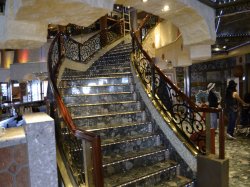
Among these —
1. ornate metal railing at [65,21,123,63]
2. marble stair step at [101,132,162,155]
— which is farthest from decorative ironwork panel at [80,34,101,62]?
marble stair step at [101,132,162,155]

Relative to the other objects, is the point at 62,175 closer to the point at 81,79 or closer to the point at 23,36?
the point at 23,36

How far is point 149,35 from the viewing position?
38.4 ft

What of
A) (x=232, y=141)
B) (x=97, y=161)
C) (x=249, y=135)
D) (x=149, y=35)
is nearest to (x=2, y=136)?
(x=97, y=161)

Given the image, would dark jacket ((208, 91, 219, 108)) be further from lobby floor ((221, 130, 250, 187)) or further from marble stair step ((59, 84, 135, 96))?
marble stair step ((59, 84, 135, 96))

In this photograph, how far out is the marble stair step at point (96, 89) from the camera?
5359mm

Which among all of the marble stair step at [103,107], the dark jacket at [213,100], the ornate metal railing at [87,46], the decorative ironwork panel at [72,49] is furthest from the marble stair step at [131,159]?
Result: the decorative ironwork panel at [72,49]

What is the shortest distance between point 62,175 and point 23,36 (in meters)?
1.93

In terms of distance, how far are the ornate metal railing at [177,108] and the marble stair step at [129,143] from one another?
50cm

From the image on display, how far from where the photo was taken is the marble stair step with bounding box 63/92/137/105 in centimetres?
506

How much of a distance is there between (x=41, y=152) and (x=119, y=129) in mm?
2569

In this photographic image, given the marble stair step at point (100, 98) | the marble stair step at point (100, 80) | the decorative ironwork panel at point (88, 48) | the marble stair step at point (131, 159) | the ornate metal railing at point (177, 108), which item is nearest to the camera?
the marble stair step at point (131, 159)

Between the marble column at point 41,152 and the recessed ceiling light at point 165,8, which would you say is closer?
the marble column at point 41,152

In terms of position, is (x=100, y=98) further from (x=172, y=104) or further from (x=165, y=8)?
(x=165, y=8)

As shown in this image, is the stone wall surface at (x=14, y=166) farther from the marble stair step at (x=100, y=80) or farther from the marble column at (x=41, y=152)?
the marble stair step at (x=100, y=80)
